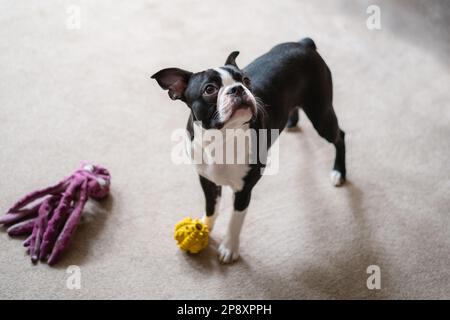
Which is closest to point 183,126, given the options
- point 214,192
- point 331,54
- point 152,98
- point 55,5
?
Result: point 152,98

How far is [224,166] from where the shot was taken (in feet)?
4.98

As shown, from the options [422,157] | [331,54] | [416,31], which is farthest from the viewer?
[416,31]

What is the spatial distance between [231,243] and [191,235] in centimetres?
16

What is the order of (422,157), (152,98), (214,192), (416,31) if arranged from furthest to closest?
1. (416,31)
2. (152,98)
3. (422,157)
4. (214,192)

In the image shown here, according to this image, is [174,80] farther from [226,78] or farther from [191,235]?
[191,235]

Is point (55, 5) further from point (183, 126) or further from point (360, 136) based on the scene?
point (360, 136)

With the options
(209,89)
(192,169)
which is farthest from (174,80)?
(192,169)

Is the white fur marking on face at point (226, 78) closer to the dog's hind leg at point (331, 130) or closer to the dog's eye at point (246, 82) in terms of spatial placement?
the dog's eye at point (246, 82)

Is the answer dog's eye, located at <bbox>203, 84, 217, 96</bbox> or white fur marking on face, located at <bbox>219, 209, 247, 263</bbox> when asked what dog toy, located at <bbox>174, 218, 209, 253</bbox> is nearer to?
white fur marking on face, located at <bbox>219, 209, 247, 263</bbox>

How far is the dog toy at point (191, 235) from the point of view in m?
1.74

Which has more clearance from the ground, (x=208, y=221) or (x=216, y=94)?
(x=216, y=94)

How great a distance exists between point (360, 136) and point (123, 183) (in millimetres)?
1215

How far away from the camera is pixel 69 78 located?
2602 mm

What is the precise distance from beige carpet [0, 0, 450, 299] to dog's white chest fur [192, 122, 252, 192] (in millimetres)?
399
